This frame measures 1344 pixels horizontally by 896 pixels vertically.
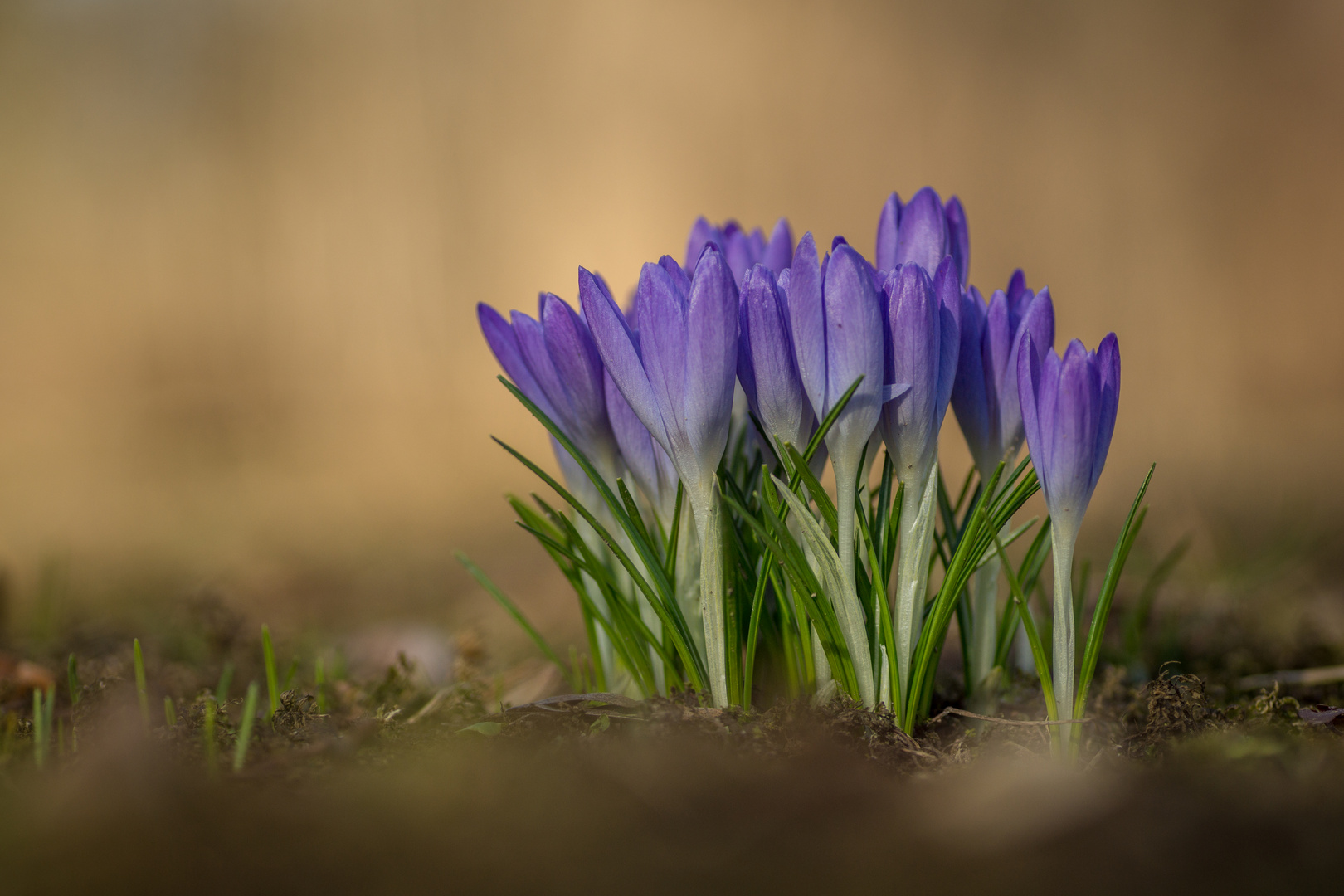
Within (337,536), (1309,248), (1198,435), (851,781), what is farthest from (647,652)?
(1309,248)

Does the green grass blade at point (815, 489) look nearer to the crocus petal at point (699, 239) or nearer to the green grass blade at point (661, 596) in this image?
the green grass blade at point (661, 596)

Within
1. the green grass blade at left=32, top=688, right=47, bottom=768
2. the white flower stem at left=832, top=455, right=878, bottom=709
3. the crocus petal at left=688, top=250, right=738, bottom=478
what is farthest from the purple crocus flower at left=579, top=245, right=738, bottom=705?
the green grass blade at left=32, top=688, right=47, bottom=768

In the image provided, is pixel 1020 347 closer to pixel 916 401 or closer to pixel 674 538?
pixel 916 401

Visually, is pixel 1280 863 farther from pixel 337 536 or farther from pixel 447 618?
pixel 337 536

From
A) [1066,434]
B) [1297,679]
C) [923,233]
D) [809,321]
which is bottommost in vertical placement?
[1297,679]

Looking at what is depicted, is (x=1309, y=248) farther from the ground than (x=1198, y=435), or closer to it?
farther from the ground

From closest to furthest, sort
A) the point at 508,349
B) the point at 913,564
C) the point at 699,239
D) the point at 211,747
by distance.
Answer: the point at 211,747, the point at 913,564, the point at 508,349, the point at 699,239

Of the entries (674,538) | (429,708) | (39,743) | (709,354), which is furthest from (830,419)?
(39,743)
